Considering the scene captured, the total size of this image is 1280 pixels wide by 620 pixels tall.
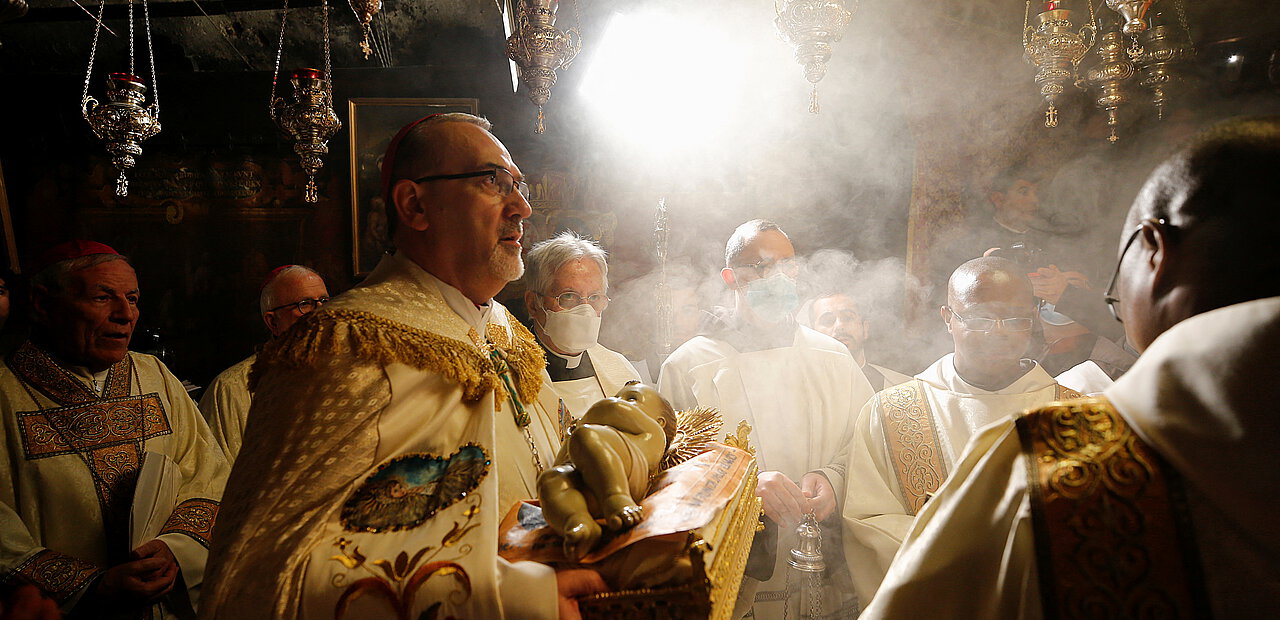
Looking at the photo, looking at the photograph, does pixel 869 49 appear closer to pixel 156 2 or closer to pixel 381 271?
pixel 381 271

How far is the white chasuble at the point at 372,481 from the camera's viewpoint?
1365 millimetres

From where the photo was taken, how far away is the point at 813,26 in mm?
3275

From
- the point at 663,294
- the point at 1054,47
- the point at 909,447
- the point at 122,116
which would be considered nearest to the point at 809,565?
the point at 909,447

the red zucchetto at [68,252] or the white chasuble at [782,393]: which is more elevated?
the red zucchetto at [68,252]

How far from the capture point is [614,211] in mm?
6125

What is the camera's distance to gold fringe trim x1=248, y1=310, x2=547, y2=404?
5.40 feet

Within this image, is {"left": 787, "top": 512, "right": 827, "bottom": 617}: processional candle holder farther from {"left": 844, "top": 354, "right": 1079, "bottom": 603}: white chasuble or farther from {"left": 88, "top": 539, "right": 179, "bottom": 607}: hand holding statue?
{"left": 88, "top": 539, "right": 179, "bottom": 607}: hand holding statue

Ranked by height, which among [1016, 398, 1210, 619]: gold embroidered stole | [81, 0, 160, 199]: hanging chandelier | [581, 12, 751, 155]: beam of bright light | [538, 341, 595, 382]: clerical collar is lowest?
[538, 341, 595, 382]: clerical collar

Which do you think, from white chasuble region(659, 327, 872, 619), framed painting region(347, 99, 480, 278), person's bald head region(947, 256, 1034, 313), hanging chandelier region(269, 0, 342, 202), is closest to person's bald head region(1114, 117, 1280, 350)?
person's bald head region(947, 256, 1034, 313)

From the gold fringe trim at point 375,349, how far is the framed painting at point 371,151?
4435 millimetres

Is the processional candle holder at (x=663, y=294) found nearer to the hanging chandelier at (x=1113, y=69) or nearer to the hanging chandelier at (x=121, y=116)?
the hanging chandelier at (x=1113, y=69)

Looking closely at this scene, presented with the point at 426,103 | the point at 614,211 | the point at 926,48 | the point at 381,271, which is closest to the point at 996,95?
the point at 926,48

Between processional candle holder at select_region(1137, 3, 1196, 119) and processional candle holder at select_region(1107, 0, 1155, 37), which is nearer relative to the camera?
processional candle holder at select_region(1107, 0, 1155, 37)

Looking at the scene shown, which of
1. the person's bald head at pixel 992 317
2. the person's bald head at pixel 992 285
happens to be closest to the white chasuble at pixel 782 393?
the person's bald head at pixel 992 317
